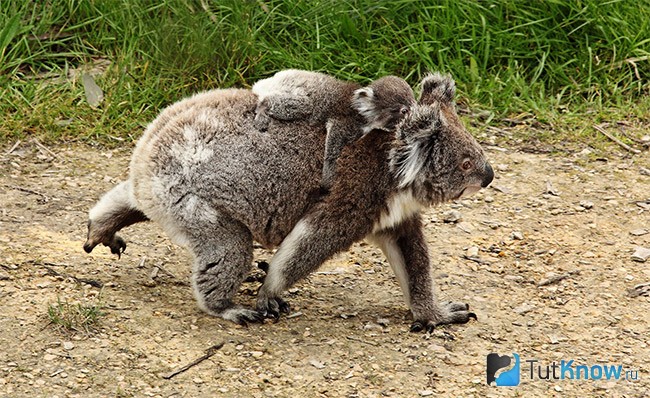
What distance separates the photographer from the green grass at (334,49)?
7465mm

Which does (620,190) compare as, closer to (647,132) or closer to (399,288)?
(647,132)

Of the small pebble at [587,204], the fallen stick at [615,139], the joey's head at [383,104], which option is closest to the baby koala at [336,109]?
the joey's head at [383,104]

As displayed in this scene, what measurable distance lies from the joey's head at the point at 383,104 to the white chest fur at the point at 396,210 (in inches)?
13.7

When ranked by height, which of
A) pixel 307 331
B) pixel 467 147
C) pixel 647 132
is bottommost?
pixel 647 132

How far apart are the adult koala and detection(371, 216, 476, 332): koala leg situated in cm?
2

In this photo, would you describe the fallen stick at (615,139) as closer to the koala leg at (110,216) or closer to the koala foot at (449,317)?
the koala foot at (449,317)

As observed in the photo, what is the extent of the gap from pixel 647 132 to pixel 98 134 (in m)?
4.02

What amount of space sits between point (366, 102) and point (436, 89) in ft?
1.59

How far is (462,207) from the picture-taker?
662 centimetres

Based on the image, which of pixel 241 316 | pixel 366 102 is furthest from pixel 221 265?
pixel 366 102

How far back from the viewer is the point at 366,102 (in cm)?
502

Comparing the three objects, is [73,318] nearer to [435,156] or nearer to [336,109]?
[336,109]

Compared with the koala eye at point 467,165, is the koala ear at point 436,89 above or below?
above

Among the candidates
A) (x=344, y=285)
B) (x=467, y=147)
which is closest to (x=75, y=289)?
(x=344, y=285)
